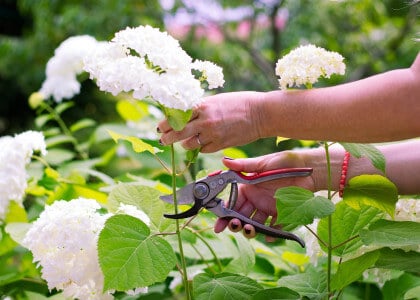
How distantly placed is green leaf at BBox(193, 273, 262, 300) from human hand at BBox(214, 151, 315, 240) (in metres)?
0.14

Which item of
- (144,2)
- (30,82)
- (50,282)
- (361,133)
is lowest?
(30,82)

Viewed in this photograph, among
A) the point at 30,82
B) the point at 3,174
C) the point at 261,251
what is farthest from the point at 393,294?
the point at 30,82

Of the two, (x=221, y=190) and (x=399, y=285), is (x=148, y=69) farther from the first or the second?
(x=399, y=285)

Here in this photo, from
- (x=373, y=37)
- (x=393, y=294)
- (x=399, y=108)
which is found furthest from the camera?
(x=373, y=37)

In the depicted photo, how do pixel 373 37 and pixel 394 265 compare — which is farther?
pixel 373 37

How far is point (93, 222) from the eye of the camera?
45.7 inches

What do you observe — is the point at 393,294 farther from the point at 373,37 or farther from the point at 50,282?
the point at 373,37

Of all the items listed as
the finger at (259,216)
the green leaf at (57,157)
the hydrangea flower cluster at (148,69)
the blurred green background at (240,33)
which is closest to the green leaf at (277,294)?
the finger at (259,216)

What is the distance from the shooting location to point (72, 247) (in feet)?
3.72

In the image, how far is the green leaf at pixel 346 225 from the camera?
1.20 metres

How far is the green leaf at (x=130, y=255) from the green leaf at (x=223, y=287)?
8 cm

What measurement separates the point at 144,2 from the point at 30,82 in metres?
1.43

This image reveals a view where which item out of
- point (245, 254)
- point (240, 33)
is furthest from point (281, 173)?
point (240, 33)

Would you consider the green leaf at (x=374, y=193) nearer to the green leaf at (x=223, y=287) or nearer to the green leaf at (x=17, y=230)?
the green leaf at (x=223, y=287)
